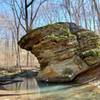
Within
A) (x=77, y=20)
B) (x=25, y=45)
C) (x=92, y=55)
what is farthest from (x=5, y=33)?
(x=92, y=55)

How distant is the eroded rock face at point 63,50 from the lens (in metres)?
10.1

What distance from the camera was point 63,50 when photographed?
34.4 feet

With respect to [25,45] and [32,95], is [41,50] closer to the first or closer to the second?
[25,45]

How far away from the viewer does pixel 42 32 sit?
35.8 feet

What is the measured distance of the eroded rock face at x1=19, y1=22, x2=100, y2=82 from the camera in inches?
398

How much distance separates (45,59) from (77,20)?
14592 millimetres

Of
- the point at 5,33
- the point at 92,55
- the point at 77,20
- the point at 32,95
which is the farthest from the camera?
the point at 5,33

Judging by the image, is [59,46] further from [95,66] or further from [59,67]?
[95,66]

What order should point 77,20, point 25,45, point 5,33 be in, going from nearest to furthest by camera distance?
point 25,45
point 77,20
point 5,33

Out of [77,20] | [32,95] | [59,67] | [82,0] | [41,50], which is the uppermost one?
[82,0]

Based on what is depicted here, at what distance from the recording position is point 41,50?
35.8 ft

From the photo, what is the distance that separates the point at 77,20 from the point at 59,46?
1461cm

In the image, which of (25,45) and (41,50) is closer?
(41,50)

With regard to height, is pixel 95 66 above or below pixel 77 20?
below
